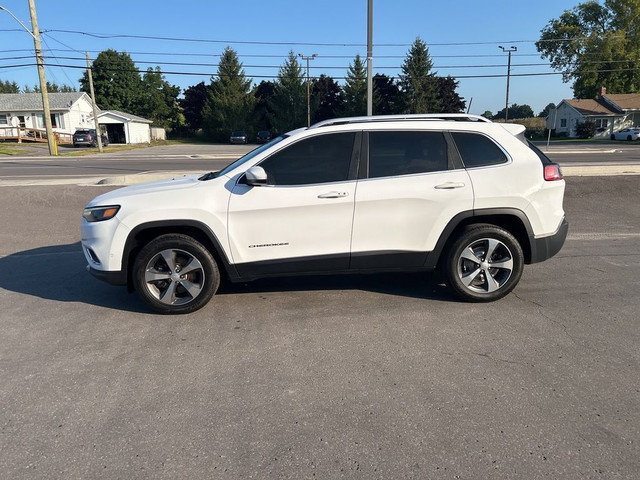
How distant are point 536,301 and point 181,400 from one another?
3569 mm

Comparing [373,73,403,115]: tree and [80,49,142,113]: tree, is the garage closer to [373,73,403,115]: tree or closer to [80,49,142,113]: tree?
[80,49,142,113]: tree

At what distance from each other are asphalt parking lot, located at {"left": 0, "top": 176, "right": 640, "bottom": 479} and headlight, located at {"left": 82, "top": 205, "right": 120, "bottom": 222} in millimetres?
939

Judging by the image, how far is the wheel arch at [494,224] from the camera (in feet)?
15.2

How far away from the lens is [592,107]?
60719 millimetres

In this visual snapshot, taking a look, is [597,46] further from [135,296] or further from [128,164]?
[135,296]

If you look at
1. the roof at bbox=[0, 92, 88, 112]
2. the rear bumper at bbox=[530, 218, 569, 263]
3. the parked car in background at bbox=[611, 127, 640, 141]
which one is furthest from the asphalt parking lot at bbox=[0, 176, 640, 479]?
the roof at bbox=[0, 92, 88, 112]

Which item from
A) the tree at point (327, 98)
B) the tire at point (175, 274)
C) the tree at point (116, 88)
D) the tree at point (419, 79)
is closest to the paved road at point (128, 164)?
the tire at point (175, 274)

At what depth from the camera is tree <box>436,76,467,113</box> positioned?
210ft

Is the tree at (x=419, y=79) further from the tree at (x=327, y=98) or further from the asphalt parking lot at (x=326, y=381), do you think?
the asphalt parking lot at (x=326, y=381)

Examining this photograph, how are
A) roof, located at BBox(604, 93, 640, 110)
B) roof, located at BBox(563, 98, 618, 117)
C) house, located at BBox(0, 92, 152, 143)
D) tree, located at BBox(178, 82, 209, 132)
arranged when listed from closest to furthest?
house, located at BBox(0, 92, 152, 143)
roof, located at BBox(604, 93, 640, 110)
roof, located at BBox(563, 98, 618, 117)
tree, located at BBox(178, 82, 209, 132)

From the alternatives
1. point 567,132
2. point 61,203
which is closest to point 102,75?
point 567,132

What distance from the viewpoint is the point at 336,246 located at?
179 inches

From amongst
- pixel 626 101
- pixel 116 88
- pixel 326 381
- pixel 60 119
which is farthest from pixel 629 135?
pixel 116 88

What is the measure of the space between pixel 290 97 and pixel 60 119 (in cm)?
2828
